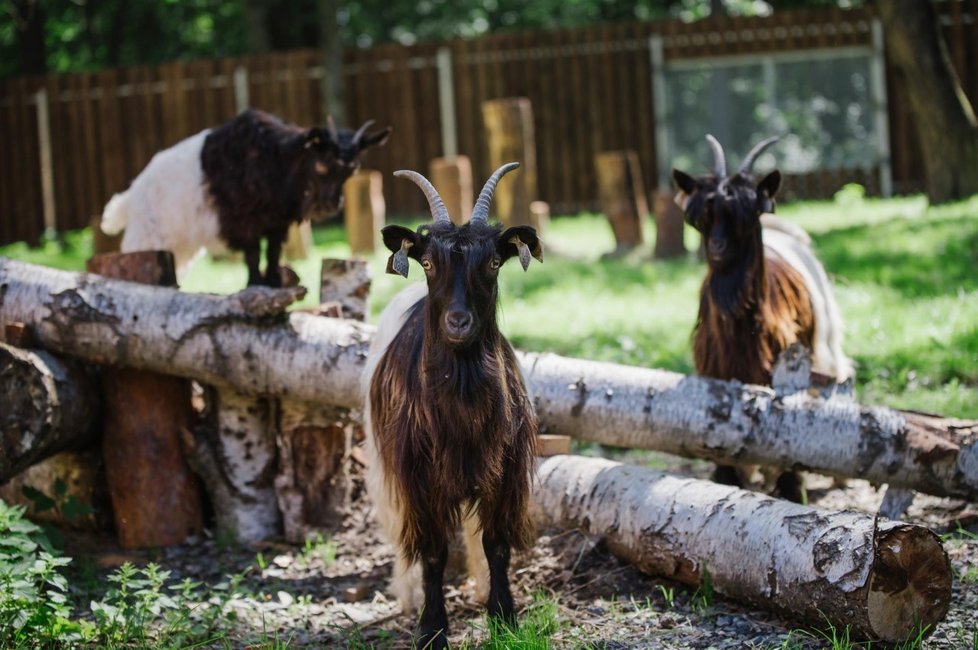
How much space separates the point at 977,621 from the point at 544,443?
217cm

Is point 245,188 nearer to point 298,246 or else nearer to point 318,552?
point 318,552

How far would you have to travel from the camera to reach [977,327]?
8008mm

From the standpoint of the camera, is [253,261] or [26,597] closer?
[26,597]

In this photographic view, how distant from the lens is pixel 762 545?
4.57m

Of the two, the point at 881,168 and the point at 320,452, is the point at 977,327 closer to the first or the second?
the point at 320,452

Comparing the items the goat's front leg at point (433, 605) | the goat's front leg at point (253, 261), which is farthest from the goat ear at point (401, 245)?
A: the goat's front leg at point (253, 261)

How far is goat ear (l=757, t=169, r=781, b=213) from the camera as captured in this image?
6238 mm

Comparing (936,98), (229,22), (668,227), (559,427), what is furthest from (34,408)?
(229,22)

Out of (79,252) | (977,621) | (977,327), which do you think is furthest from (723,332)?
(79,252)

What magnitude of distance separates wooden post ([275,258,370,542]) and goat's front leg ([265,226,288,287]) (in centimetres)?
148

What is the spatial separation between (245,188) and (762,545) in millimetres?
4202

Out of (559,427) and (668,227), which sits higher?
(668,227)

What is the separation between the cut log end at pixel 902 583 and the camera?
4129 millimetres

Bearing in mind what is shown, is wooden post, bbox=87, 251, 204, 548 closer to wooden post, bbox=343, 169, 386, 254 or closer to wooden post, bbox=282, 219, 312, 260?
wooden post, bbox=282, 219, 312, 260
